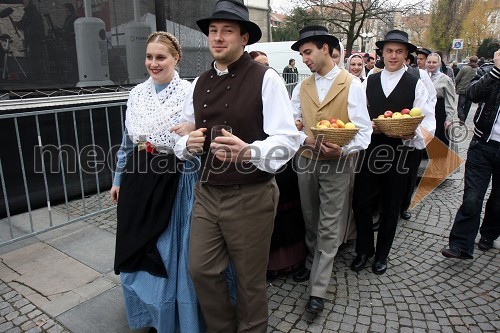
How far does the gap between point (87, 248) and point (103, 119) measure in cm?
228

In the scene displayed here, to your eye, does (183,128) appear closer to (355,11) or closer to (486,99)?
(486,99)

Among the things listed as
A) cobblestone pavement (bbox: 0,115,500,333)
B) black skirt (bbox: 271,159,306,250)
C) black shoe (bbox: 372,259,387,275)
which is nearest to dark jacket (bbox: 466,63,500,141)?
cobblestone pavement (bbox: 0,115,500,333)

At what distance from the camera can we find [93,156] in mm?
5562

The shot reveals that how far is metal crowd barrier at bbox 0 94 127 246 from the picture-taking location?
4574mm

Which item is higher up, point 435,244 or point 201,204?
point 201,204

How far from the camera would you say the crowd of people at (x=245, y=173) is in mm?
2219

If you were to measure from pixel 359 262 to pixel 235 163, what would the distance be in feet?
6.97

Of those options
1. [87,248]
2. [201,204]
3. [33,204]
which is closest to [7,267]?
[87,248]

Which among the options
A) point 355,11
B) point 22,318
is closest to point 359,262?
point 22,318

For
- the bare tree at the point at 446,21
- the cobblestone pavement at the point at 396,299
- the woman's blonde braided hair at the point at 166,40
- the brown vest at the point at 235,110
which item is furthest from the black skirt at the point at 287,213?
the bare tree at the point at 446,21

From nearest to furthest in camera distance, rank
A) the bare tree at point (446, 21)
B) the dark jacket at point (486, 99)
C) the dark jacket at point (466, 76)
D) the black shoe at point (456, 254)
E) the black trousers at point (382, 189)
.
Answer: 1. the black trousers at point (382, 189)
2. the dark jacket at point (486, 99)
3. the black shoe at point (456, 254)
4. the dark jacket at point (466, 76)
5. the bare tree at point (446, 21)

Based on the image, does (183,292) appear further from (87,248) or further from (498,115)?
(498,115)

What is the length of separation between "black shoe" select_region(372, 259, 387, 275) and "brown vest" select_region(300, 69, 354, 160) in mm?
1283

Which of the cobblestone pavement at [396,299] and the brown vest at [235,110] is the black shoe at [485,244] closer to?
the cobblestone pavement at [396,299]
